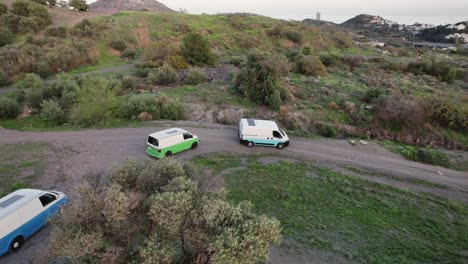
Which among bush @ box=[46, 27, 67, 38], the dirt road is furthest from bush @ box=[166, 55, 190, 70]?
bush @ box=[46, 27, 67, 38]

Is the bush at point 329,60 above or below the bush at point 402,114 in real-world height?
above

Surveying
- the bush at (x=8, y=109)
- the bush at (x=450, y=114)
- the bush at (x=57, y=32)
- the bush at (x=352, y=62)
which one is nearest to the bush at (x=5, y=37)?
the bush at (x=57, y=32)

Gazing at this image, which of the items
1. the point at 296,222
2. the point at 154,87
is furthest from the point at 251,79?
the point at 296,222

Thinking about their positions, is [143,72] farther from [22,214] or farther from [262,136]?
[22,214]

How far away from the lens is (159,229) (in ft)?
23.5

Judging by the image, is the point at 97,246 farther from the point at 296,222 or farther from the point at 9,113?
the point at 9,113

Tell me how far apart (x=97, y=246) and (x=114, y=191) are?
1.33 metres

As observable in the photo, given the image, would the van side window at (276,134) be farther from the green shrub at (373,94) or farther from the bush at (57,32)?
the bush at (57,32)

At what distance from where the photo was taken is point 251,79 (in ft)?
91.2

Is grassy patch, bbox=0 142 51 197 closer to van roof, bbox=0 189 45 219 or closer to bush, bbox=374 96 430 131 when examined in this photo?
van roof, bbox=0 189 45 219

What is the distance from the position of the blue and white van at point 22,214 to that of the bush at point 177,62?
98.3ft

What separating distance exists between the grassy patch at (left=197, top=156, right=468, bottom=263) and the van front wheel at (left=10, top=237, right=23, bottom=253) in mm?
8968

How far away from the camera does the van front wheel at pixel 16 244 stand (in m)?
10.2

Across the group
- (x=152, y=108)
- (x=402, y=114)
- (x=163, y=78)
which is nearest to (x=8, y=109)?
(x=152, y=108)
